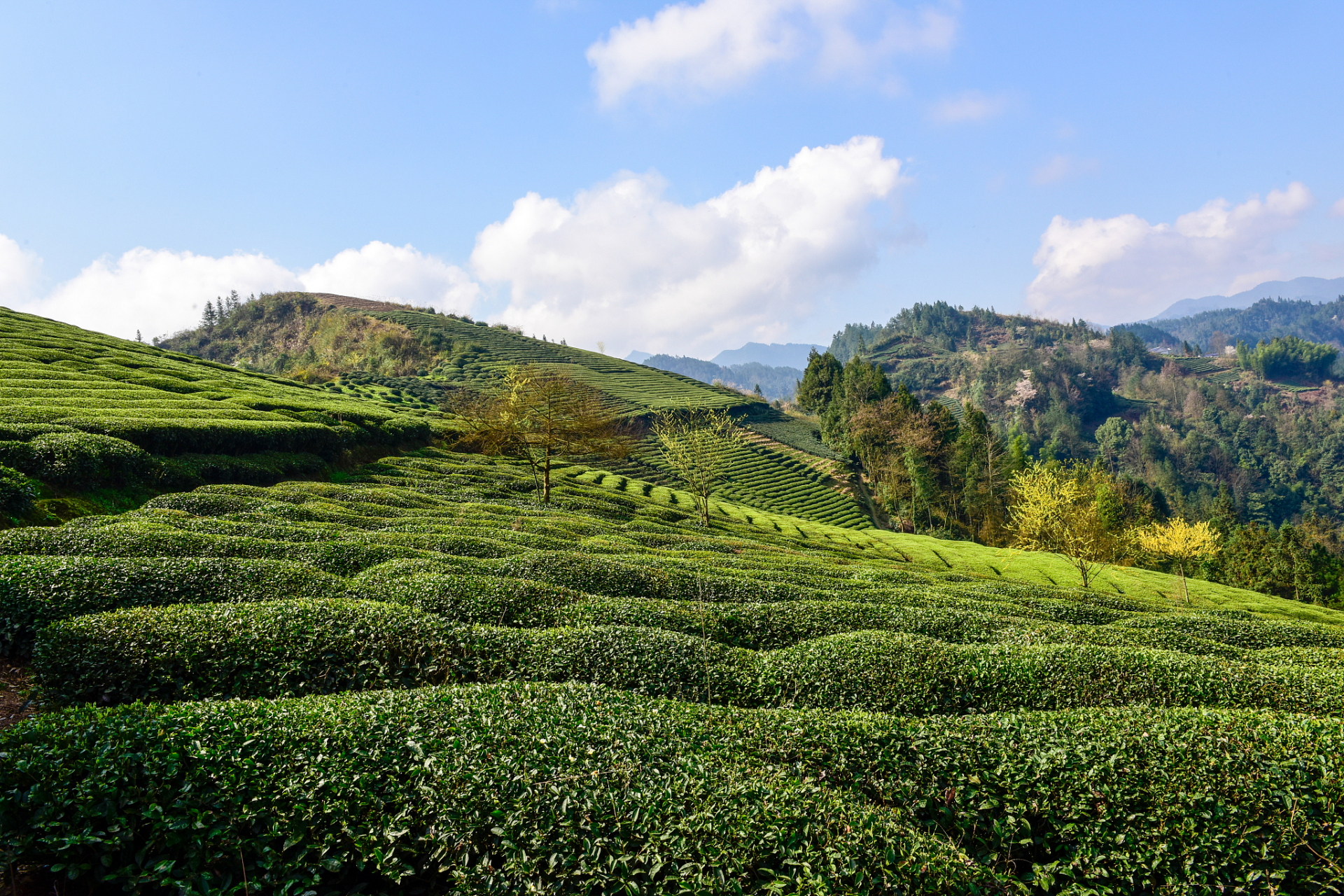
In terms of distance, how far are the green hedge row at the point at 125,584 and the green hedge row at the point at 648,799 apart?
5710 mm

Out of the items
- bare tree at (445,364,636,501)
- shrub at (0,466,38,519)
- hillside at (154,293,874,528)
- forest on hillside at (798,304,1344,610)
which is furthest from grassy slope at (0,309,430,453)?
forest on hillside at (798,304,1344,610)

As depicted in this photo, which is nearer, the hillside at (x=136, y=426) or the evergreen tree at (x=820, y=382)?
the hillside at (x=136, y=426)

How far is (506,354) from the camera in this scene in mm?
126000

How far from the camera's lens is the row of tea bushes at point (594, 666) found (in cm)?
943

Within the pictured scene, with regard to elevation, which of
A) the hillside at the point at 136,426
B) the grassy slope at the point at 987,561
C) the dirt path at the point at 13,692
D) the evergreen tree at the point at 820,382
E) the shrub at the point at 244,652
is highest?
the evergreen tree at the point at 820,382

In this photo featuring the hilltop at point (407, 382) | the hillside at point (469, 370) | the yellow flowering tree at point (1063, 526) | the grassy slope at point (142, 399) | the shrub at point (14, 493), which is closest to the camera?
the shrub at point (14, 493)

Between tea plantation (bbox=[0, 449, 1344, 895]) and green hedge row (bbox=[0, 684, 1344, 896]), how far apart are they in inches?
1.3

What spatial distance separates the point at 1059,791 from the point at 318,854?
8.05 meters

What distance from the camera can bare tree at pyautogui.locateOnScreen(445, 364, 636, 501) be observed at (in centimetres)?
3872

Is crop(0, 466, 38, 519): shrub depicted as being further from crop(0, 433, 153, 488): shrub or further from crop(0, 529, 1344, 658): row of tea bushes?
crop(0, 529, 1344, 658): row of tea bushes

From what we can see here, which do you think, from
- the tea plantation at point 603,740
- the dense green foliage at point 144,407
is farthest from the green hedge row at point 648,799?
the dense green foliage at point 144,407

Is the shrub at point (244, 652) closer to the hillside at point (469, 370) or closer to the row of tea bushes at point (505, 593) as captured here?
the row of tea bushes at point (505, 593)

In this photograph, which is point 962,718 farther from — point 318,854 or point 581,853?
point 318,854

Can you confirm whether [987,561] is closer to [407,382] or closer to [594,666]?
[594,666]
